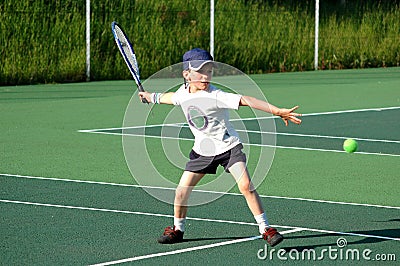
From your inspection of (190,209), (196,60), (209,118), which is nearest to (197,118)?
(209,118)

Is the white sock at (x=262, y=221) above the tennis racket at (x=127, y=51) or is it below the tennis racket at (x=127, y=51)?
below

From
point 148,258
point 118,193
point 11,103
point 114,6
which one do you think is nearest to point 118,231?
point 148,258

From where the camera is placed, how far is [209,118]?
7.32 metres

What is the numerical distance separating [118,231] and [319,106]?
954 centimetres

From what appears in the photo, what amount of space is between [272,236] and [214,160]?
2.08 feet

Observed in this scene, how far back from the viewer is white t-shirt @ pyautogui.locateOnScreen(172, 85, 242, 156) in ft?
23.8

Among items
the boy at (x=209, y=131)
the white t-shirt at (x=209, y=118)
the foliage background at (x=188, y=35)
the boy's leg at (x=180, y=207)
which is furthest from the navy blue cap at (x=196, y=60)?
the foliage background at (x=188, y=35)

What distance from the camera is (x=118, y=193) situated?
374 inches

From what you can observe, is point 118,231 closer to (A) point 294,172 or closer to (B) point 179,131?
(A) point 294,172

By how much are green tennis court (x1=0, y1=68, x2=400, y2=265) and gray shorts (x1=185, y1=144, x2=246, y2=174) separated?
1.67ft

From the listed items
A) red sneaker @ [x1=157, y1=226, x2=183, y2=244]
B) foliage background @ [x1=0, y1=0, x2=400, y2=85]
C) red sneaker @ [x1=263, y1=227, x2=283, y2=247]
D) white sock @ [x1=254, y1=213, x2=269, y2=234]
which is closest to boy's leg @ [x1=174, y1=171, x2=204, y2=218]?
red sneaker @ [x1=157, y1=226, x2=183, y2=244]

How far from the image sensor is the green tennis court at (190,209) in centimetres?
728

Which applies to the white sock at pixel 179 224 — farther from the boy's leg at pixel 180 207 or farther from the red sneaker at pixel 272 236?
the red sneaker at pixel 272 236

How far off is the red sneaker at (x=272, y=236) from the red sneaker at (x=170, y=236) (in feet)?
1.95
